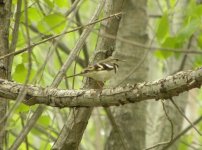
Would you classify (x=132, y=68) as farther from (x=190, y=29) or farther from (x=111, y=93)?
(x=111, y=93)

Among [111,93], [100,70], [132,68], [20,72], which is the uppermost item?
[132,68]

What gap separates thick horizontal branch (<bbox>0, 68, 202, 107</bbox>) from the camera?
2.41 meters

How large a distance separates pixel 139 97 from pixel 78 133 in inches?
48.0

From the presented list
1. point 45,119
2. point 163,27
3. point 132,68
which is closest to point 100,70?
point 163,27

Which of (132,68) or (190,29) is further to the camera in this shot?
(132,68)

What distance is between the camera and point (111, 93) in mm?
2691

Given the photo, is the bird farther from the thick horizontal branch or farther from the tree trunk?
the tree trunk

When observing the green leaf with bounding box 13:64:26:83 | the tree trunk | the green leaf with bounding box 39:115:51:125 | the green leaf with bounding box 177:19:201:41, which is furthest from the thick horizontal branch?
the tree trunk

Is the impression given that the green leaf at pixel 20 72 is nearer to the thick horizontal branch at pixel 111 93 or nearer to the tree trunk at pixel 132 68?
the thick horizontal branch at pixel 111 93

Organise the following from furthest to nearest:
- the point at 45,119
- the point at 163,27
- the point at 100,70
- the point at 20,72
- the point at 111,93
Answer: the point at 45,119 < the point at 163,27 < the point at 20,72 < the point at 100,70 < the point at 111,93

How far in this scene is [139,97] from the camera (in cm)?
255

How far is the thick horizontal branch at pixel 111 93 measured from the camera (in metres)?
2.41

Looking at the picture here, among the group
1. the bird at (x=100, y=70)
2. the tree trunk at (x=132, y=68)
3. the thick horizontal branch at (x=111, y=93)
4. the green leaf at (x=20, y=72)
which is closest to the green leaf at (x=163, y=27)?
the bird at (x=100, y=70)

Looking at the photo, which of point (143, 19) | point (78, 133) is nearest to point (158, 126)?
point (143, 19)
